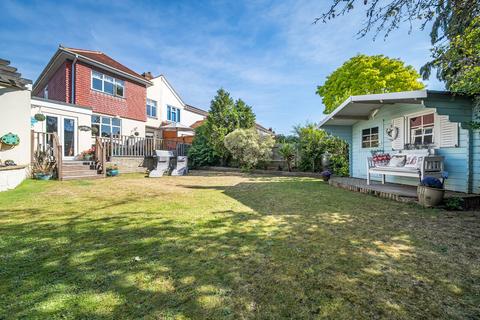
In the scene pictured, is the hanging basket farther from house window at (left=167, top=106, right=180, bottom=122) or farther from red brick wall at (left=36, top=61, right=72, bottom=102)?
house window at (left=167, top=106, right=180, bottom=122)

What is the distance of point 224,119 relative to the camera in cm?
1440

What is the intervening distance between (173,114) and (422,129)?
2059cm

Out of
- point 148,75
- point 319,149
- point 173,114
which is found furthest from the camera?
point 173,114

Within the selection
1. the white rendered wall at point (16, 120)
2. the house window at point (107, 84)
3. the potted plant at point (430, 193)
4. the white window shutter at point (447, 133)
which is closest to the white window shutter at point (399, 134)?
the white window shutter at point (447, 133)

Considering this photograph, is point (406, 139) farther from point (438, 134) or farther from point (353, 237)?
point (353, 237)

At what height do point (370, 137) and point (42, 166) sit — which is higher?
point (370, 137)

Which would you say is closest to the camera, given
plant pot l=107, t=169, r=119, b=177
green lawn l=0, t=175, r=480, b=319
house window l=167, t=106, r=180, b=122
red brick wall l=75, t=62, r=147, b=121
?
green lawn l=0, t=175, r=480, b=319

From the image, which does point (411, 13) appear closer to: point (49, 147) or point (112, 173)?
point (112, 173)

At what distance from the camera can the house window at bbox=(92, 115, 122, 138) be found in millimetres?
13669

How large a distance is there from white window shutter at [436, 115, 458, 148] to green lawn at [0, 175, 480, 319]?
2.53 metres

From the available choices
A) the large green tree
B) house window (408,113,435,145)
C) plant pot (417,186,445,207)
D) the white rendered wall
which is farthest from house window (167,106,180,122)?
plant pot (417,186,445,207)

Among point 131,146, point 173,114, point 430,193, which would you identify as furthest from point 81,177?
point 173,114

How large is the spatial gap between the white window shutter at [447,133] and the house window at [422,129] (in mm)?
290

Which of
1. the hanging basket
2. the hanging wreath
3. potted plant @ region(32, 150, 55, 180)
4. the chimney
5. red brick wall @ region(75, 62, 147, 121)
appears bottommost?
potted plant @ region(32, 150, 55, 180)
